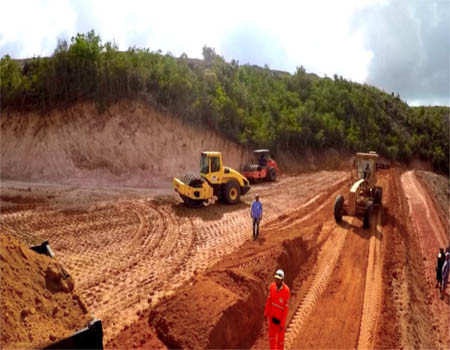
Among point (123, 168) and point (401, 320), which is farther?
point (123, 168)

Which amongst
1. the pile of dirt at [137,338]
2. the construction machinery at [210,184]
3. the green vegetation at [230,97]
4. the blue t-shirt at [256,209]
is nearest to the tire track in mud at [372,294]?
the blue t-shirt at [256,209]

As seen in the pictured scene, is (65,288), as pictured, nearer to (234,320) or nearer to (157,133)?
(234,320)

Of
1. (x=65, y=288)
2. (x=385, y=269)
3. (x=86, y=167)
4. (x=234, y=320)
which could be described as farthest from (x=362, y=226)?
(x=86, y=167)

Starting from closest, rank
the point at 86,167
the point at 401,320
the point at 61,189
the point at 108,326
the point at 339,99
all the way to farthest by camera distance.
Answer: the point at 108,326 → the point at 401,320 → the point at 61,189 → the point at 86,167 → the point at 339,99

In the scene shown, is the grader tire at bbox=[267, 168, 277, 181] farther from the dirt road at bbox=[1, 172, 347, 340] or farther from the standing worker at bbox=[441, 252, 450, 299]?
the standing worker at bbox=[441, 252, 450, 299]

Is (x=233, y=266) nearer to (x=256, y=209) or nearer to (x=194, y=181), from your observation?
(x=256, y=209)

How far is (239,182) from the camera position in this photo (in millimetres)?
16438

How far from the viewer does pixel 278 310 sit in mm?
5633

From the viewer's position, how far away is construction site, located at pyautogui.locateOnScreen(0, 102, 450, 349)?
6.14 metres

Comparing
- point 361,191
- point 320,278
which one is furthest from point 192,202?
point 320,278

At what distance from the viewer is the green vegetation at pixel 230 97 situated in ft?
74.0

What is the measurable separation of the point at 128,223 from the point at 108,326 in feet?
21.5

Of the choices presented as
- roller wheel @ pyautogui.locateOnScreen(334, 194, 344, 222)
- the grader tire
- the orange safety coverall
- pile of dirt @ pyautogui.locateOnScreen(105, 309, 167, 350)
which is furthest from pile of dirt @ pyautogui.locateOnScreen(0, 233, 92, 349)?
the grader tire

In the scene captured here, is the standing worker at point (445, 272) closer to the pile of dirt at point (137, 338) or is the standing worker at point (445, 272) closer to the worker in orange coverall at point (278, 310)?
the worker in orange coverall at point (278, 310)
